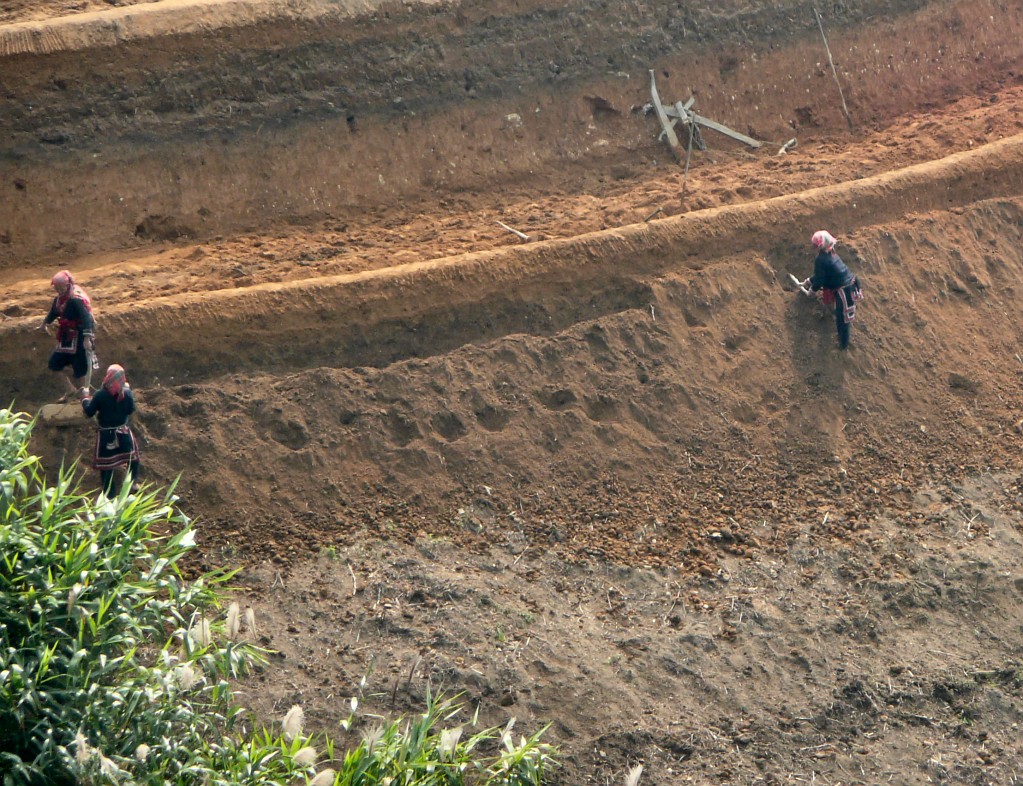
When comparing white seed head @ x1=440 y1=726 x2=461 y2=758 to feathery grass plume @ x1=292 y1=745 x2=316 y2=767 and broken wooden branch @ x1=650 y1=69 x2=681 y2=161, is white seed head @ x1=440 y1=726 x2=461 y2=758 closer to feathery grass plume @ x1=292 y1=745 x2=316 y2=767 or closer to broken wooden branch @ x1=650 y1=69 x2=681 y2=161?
feathery grass plume @ x1=292 y1=745 x2=316 y2=767

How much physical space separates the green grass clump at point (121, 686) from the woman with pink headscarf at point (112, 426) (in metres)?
1.08

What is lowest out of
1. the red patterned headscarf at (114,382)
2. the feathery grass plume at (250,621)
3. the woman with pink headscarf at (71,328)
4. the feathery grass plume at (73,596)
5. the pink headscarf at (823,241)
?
the feathery grass plume at (250,621)

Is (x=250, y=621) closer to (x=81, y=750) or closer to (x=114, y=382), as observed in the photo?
(x=81, y=750)

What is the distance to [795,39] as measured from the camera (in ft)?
44.0

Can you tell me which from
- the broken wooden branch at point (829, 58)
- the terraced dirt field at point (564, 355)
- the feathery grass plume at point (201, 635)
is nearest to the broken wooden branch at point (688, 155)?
the terraced dirt field at point (564, 355)

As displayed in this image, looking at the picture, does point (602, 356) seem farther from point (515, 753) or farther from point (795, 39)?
point (795, 39)

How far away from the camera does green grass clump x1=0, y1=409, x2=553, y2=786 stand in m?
6.08

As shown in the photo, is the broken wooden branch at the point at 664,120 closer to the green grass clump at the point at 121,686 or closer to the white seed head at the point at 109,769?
the green grass clump at the point at 121,686

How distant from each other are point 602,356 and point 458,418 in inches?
57.7

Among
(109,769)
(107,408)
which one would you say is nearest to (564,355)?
(107,408)

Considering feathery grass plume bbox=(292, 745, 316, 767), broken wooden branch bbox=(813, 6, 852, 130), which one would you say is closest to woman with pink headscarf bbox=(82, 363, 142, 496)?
feathery grass plume bbox=(292, 745, 316, 767)

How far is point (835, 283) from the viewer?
1027cm

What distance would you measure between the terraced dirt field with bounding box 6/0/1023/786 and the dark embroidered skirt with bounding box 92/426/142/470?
0.63 metres

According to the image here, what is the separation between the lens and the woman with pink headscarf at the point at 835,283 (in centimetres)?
1023
